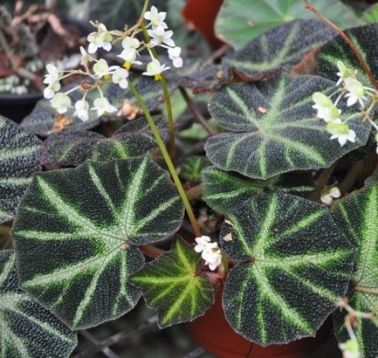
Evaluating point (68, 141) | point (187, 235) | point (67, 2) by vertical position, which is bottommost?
point (67, 2)

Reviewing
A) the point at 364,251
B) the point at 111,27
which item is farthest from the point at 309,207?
the point at 111,27

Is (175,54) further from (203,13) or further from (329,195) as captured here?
(203,13)

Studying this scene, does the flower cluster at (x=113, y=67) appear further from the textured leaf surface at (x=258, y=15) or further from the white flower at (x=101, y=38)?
the textured leaf surface at (x=258, y=15)

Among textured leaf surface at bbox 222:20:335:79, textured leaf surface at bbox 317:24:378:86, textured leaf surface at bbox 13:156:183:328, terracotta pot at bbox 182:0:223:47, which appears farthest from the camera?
terracotta pot at bbox 182:0:223:47

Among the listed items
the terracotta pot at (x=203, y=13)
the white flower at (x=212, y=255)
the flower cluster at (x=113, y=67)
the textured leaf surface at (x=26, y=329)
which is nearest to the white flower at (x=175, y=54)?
the flower cluster at (x=113, y=67)

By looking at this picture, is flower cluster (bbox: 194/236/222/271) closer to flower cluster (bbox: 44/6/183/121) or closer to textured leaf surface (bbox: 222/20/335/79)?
flower cluster (bbox: 44/6/183/121)

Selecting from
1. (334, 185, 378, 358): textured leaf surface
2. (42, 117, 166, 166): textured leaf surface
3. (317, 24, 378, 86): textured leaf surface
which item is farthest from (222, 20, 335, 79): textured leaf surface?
(334, 185, 378, 358): textured leaf surface

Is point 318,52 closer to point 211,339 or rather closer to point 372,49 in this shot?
point 372,49
